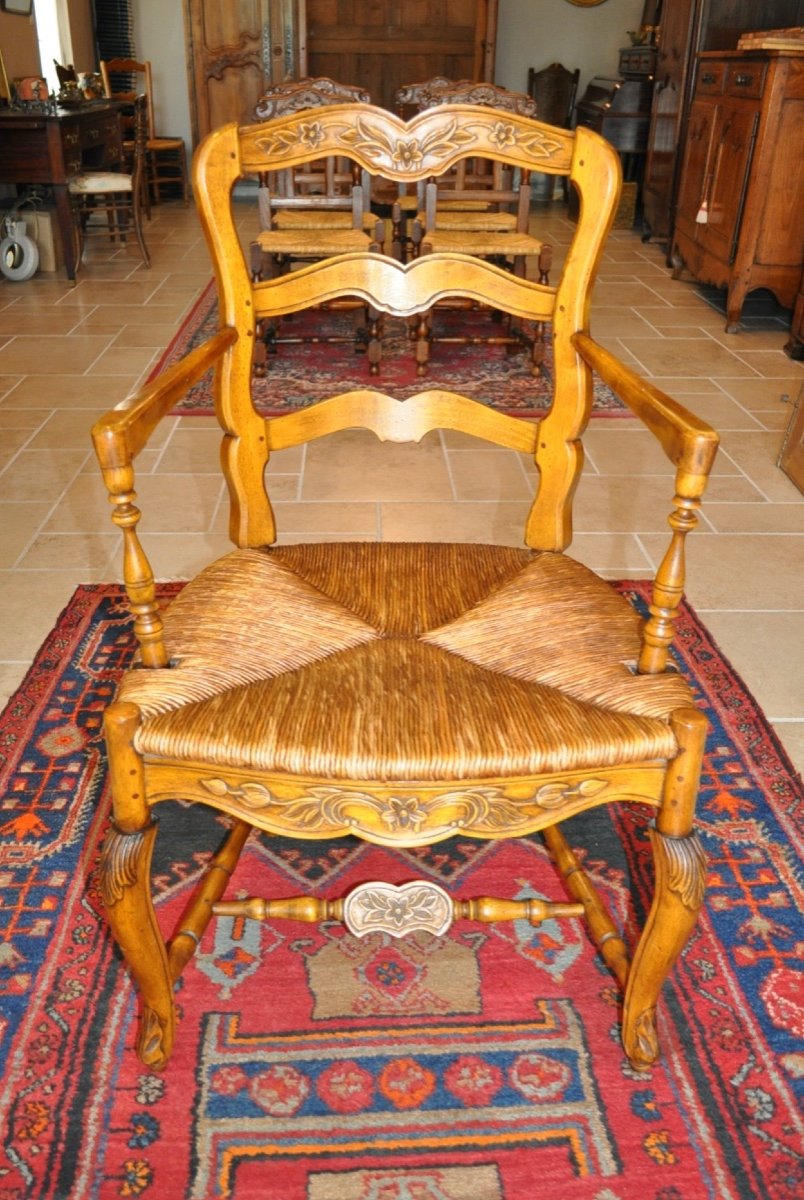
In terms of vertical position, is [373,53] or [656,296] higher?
[373,53]

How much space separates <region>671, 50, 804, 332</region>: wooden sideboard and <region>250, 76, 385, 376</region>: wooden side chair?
159 centimetres

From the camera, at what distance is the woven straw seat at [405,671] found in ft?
3.33

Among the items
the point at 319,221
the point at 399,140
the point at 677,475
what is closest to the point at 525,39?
the point at 319,221

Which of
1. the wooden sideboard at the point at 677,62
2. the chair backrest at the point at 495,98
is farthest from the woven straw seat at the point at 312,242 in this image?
the wooden sideboard at the point at 677,62

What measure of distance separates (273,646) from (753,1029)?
774 millimetres

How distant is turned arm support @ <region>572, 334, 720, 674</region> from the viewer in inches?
39.5

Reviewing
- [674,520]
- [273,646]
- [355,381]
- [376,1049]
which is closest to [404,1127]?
[376,1049]

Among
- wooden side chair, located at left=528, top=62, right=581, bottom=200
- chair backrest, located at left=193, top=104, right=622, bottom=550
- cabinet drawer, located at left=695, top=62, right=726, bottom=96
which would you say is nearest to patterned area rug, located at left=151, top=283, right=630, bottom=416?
cabinet drawer, located at left=695, top=62, right=726, bottom=96

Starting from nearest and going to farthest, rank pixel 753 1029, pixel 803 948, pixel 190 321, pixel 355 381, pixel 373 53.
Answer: pixel 753 1029
pixel 803 948
pixel 355 381
pixel 190 321
pixel 373 53

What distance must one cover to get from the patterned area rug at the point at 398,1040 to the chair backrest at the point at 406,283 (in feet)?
1.77

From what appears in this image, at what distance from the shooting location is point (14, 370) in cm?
391

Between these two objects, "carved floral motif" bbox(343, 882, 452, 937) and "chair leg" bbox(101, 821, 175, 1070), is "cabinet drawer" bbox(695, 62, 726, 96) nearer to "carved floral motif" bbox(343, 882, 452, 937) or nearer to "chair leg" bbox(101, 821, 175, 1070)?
"carved floral motif" bbox(343, 882, 452, 937)

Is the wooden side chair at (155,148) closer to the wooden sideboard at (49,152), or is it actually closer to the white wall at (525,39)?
the white wall at (525,39)

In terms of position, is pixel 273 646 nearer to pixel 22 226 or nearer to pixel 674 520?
pixel 674 520
